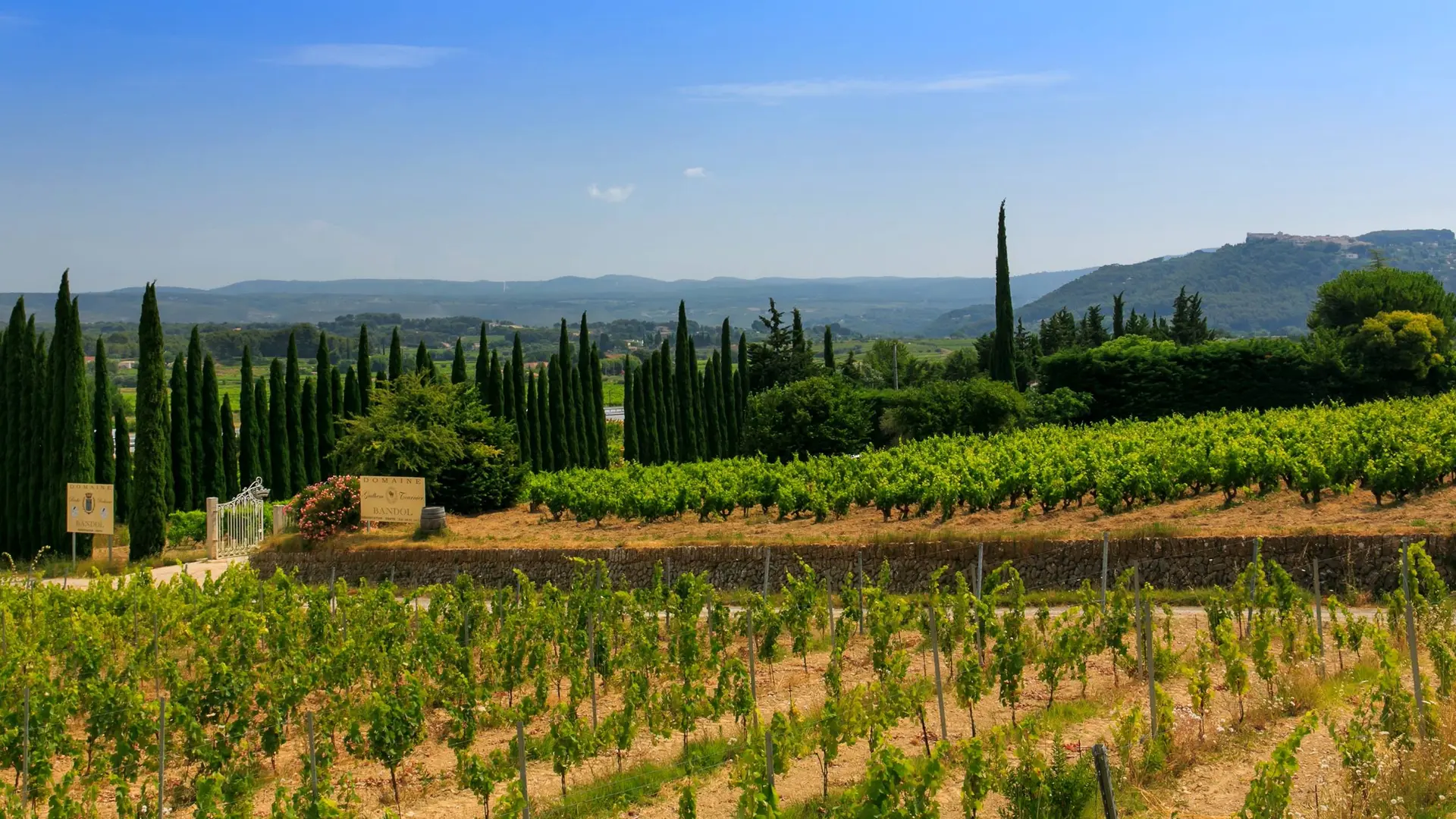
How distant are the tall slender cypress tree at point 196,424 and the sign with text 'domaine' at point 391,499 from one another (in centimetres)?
1161

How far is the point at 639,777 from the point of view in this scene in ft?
38.0

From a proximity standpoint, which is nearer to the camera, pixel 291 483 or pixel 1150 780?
pixel 1150 780

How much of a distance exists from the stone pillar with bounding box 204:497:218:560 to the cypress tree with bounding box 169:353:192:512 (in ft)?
19.0

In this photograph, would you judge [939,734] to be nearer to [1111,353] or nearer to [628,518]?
[628,518]

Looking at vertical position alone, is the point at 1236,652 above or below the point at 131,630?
above

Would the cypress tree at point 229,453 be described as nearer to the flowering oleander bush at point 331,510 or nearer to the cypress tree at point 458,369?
the cypress tree at point 458,369

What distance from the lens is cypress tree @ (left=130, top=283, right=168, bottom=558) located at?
2848cm

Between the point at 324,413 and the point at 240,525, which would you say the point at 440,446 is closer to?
the point at 240,525

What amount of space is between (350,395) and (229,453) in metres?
4.37

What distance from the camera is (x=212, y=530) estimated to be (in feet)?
92.0

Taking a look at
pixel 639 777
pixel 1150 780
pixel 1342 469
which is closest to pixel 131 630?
pixel 639 777

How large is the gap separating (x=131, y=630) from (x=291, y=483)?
19.3 m

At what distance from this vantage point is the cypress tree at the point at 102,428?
3173 cm

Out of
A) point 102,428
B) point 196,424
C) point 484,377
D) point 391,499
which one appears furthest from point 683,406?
point 391,499
